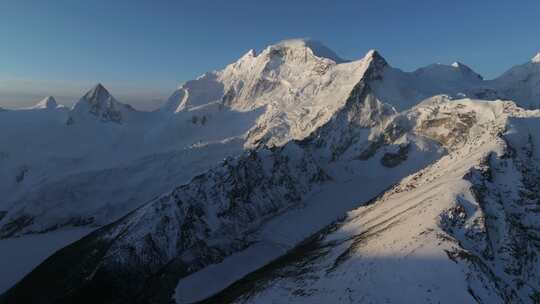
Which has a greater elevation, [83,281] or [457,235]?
[457,235]

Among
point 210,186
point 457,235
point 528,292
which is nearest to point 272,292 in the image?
point 457,235

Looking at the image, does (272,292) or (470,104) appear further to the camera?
(470,104)

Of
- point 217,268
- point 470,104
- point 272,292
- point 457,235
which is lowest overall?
point 217,268

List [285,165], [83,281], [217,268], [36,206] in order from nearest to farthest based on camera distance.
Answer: [83,281] → [217,268] → [285,165] → [36,206]

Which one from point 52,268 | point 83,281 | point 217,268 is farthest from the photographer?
point 52,268

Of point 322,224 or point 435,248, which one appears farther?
point 322,224

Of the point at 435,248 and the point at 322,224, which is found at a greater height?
the point at 435,248

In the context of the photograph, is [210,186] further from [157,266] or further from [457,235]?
[457,235]

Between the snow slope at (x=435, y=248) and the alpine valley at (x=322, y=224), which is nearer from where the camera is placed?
the snow slope at (x=435, y=248)

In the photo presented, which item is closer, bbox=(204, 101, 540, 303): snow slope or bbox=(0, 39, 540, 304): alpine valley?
bbox=(204, 101, 540, 303): snow slope
